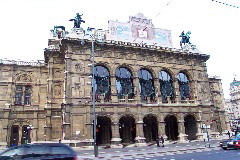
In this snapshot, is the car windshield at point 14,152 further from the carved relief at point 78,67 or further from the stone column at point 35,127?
the stone column at point 35,127

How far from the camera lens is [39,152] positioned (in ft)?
28.9

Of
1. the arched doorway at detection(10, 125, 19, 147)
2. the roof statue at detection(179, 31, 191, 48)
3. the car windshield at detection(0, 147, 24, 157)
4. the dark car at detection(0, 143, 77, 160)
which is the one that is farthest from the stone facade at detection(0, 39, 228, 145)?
the car windshield at detection(0, 147, 24, 157)

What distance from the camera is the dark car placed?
8.41m

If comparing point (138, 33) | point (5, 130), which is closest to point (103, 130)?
point (5, 130)

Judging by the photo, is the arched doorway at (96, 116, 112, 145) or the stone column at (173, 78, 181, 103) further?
the stone column at (173, 78, 181, 103)

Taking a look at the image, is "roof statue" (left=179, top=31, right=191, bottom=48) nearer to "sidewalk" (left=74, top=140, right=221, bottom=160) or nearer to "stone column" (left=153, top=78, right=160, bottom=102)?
"stone column" (left=153, top=78, right=160, bottom=102)

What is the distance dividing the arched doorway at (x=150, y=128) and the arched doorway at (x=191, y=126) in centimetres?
623

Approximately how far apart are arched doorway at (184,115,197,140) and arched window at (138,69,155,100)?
8380 mm

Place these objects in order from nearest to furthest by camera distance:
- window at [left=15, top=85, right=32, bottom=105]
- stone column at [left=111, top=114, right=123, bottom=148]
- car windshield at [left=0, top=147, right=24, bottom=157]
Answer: car windshield at [left=0, top=147, right=24, bottom=157], stone column at [left=111, top=114, right=123, bottom=148], window at [left=15, top=85, right=32, bottom=105]

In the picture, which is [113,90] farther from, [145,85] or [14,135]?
[14,135]

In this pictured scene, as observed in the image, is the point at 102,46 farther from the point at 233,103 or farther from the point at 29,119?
the point at 233,103

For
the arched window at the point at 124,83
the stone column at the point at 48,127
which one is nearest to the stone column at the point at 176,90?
the arched window at the point at 124,83

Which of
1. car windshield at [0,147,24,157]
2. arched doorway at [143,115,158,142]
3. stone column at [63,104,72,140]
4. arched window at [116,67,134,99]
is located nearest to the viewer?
car windshield at [0,147,24,157]

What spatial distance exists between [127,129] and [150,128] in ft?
14.0
